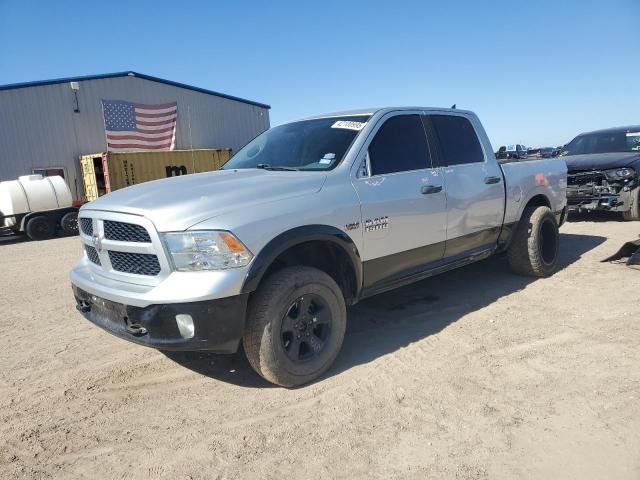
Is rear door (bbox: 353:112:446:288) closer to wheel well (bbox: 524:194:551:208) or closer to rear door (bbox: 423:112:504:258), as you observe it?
rear door (bbox: 423:112:504:258)

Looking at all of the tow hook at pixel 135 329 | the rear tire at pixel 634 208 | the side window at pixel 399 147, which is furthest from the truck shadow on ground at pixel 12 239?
the rear tire at pixel 634 208

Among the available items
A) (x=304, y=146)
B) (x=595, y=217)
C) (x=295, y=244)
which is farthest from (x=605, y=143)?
(x=295, y=244)

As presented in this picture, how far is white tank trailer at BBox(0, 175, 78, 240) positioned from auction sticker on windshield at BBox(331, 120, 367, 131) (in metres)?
13.4

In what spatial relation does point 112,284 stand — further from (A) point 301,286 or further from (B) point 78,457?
(A) point 301,286

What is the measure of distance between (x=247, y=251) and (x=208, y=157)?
21776 mm

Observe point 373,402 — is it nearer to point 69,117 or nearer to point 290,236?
point 290,236

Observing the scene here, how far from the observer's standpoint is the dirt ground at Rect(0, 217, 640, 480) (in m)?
2.48

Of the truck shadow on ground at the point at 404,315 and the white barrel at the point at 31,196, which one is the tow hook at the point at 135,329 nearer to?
the truck shadow on ground at the point at 404,315

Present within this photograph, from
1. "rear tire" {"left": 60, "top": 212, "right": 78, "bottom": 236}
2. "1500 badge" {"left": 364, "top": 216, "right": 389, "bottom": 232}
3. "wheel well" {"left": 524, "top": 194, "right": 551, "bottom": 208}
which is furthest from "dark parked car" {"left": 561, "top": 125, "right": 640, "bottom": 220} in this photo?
"rear tire" {"left": 60, "top": 212, "right": 78, "bottom": 236}

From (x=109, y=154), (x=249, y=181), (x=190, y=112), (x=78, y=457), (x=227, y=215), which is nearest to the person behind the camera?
(x=78, y=457)

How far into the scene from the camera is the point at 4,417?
3117 millimetres

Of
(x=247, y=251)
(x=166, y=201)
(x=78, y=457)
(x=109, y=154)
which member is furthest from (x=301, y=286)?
(x=109, y=154)

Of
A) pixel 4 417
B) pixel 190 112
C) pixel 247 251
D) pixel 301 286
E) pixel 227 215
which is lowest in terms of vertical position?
pixel 4 417

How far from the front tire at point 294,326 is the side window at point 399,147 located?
1.12 m
